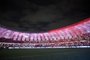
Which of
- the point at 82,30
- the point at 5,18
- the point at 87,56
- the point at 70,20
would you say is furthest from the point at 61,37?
the point at 5,18

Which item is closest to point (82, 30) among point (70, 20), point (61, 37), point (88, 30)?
point (88, 30)

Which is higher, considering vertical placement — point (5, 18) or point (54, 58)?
point (5, 18)

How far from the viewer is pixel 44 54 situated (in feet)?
6.52

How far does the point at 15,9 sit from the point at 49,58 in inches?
33.1

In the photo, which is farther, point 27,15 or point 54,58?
point 54,58

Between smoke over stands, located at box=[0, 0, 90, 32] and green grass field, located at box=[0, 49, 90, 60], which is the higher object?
smoke over stands, located at box=[0, 0, 90, 32]

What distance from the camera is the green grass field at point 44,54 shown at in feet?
6.40

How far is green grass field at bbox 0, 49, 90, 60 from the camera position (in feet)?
6.40

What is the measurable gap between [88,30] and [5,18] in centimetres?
224

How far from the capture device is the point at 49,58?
201 cm

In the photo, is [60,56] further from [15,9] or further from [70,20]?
[15,9]

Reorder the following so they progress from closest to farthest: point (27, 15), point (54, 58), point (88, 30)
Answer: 1. point (27, 15)
2. point (54, 58)
3. point (88, 30)

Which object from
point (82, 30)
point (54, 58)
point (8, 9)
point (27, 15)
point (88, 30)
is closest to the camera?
point (8, 9)

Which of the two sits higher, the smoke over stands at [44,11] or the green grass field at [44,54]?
the smoke over stands at [44,11]
